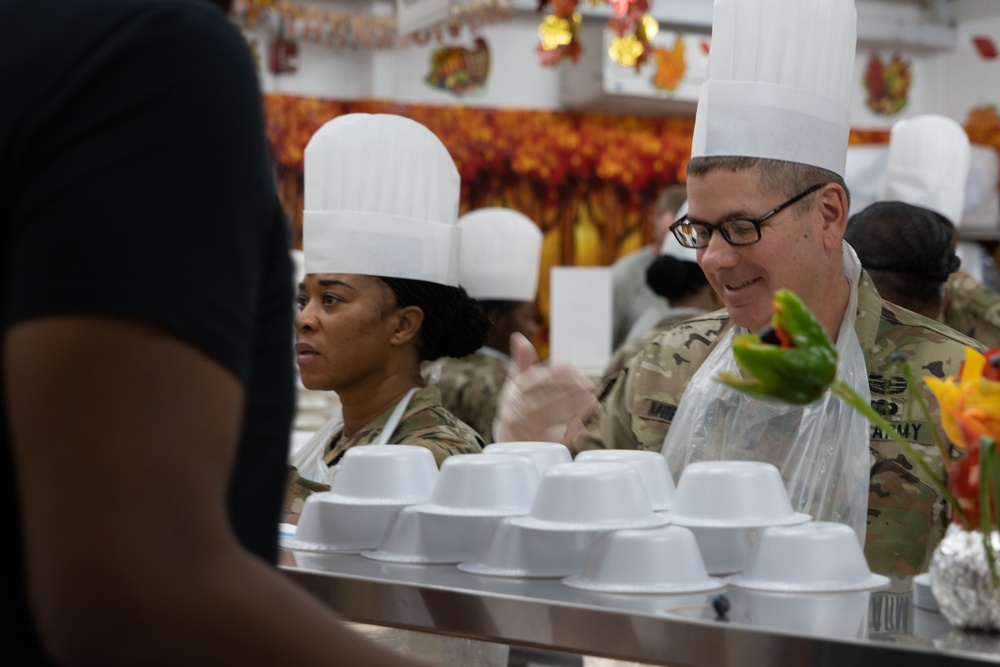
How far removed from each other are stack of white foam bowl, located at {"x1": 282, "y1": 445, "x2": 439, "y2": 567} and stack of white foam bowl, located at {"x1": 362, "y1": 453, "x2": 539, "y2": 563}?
3cm

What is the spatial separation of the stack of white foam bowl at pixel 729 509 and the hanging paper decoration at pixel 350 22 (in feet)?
15.5

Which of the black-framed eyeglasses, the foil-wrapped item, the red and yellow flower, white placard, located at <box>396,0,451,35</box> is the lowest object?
the foil-wrapped item

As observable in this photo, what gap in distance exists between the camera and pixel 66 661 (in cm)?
63

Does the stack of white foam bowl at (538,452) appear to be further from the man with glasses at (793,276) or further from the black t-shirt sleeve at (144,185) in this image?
the black t-shirt sleeve at (144,185)

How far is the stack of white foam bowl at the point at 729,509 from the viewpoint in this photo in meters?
1.25

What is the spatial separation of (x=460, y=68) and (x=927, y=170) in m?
3.64

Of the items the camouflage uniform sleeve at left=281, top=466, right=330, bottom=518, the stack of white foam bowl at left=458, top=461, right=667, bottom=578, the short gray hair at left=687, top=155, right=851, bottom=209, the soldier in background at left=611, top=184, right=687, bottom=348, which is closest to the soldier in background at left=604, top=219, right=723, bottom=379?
the soldier in background at left=611, top=184, right=687, bottom=348

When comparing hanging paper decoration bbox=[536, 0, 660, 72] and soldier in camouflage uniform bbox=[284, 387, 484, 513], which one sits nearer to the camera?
soldier in camouflage uniform bbox=[284, 387, 484, 513]

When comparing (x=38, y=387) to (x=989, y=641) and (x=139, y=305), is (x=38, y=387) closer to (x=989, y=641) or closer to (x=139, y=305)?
(x=139, y=305)

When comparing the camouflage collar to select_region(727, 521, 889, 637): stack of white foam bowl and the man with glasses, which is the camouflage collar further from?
select_region(727, 521, 889, 637): stack of white foam bowl

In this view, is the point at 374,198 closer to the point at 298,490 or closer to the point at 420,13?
the point at 298,490

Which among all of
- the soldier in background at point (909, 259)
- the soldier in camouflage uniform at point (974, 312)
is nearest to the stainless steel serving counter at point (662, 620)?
the soldier in background at point (909, 259)

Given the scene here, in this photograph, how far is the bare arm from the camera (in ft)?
1.97

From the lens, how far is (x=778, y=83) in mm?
2072
